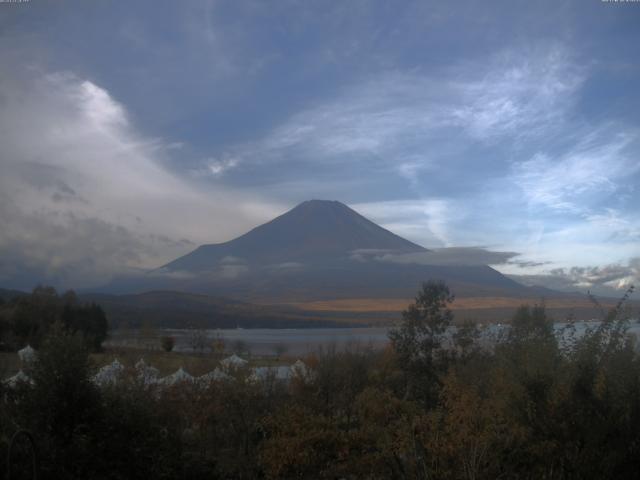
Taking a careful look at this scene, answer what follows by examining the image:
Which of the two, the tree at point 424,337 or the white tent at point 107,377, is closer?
the white tent at point 107,377

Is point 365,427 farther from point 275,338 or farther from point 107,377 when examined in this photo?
point 275,338

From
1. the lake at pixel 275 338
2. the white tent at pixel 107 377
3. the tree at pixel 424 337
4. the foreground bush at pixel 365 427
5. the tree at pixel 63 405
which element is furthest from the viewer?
the lake at pixel 275 338

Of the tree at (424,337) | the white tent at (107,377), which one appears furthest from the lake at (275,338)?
the white tent at (107,377)

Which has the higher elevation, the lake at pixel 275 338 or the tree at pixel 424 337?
the tree at pixel 424 337

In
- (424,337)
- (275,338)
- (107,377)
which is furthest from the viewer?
Result: (275,338)

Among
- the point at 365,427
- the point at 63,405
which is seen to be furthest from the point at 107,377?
the point at 365,427

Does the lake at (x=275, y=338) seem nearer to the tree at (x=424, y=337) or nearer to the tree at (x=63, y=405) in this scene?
the tree at (x=424, y=337)

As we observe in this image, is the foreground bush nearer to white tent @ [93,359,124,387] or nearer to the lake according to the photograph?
white tent @ [93,359,124,387]

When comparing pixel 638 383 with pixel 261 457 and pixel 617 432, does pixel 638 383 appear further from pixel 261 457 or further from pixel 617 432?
pixel 261 457

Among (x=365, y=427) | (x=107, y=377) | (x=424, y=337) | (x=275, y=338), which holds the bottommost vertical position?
(x=275, y=338)
